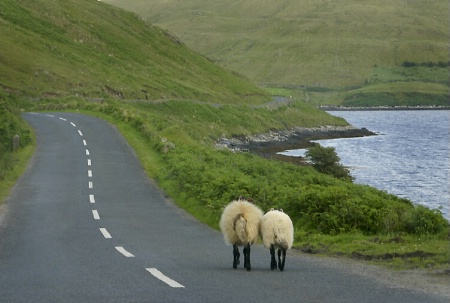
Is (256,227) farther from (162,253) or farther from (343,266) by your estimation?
(162,253)

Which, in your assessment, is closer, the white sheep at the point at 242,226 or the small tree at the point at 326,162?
the white sheep at the point at 242,226

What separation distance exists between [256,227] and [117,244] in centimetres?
575

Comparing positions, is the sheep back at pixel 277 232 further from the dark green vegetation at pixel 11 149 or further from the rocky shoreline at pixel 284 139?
the rocky shoreline at pixel 284 139

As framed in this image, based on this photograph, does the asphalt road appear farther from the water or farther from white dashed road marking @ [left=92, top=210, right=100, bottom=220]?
the water

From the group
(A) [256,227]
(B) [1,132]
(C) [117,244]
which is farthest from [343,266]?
(B) [1,132]

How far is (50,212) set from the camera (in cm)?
2558

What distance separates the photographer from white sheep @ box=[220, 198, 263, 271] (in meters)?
14.3

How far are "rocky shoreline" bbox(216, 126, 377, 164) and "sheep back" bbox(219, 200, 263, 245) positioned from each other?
185 ft

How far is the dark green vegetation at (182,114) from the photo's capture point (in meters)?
20.5

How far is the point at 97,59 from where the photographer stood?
11419cm

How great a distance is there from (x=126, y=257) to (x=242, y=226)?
3419 mm

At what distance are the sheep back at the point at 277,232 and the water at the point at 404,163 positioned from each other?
19933mm

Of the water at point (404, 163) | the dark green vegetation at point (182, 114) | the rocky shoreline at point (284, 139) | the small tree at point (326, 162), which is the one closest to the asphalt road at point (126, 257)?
the dark green vegetation at point (182, 114)

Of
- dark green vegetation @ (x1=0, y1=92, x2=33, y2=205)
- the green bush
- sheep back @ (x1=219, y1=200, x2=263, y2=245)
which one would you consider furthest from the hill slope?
sheep back @ (x1=219, y1=200, x2=263, y2=245)
